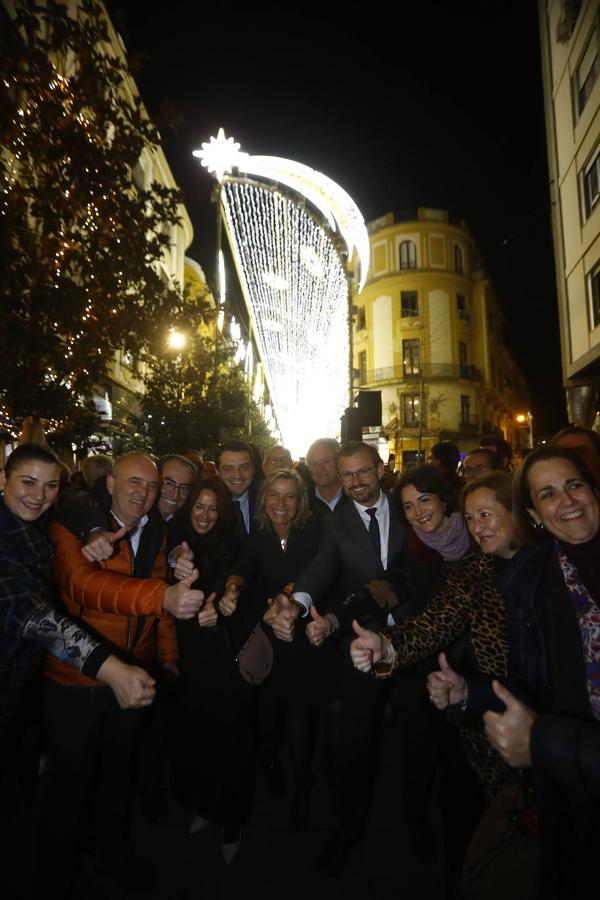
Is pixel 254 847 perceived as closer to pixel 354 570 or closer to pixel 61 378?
pixel 354 570

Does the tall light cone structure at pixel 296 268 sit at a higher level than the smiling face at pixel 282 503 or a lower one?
higher

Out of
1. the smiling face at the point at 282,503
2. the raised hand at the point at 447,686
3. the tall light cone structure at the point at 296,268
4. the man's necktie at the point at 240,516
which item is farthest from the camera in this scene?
the tall light cone structure at the point at 296,268

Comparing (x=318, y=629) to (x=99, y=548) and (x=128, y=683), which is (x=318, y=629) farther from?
(x=99, y=548)

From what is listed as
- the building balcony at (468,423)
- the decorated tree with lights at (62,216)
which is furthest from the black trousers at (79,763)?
the building balcony at (468,423)

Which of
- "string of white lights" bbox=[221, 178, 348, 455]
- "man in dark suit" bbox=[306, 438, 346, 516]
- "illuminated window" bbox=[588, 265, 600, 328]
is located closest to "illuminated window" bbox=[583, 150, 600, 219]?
"illuminated window" bbox=[588, 265, 600, 328]

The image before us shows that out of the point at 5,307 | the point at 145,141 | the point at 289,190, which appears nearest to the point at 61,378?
the point at 5,307

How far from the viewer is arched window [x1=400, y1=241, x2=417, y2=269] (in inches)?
1710

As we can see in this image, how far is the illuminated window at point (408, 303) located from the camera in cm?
4309

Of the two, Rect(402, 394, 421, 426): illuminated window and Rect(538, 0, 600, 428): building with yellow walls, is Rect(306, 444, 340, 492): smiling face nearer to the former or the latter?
Rect(538, 0, 600, 428): building with yellow walls

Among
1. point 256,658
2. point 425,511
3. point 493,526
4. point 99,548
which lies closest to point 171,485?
point 99,548

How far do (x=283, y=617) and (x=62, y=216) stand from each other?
5.56 m

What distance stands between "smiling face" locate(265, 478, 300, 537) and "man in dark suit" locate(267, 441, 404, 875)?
30cm

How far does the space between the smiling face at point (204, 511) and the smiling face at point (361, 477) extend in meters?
1.07

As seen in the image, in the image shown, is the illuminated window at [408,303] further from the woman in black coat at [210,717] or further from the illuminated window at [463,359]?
the woman in black coat at [210,717]
